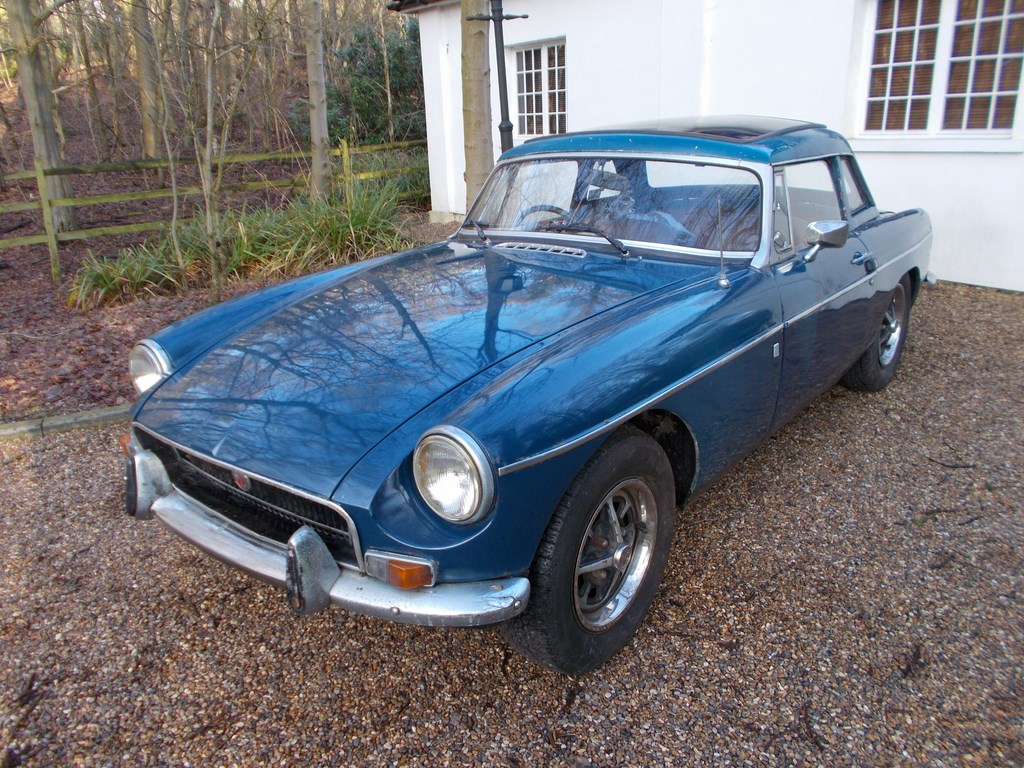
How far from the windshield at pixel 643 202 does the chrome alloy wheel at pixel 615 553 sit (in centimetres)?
110

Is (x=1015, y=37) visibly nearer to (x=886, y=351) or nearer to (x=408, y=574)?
(x=886, y=351)

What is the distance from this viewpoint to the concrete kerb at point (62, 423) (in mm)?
4250

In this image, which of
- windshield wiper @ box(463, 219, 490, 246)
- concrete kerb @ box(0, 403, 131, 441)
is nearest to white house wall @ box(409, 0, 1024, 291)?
windshield wiper @ box(463, 219, 490, 246)

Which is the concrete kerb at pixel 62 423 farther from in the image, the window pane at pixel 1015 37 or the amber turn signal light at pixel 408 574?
the window pane at pixel 1015 37

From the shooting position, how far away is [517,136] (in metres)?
10.9

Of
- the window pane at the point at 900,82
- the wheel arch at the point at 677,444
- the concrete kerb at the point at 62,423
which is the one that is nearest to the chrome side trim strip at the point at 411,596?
the wheel arch at the point at 677,444

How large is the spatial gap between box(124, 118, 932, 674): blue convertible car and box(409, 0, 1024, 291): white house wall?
3.64m

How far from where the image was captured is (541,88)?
34.1 feet

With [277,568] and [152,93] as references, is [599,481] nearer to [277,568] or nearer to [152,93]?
[277,568]

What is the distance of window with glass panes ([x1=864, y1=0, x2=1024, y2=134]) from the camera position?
6285 millimetres

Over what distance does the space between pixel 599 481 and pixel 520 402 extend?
365mm

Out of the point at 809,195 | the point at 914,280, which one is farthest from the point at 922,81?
the point at 809,195

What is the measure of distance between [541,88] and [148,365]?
8.72 metres

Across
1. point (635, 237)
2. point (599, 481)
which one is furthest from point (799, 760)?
point (635, 237)
